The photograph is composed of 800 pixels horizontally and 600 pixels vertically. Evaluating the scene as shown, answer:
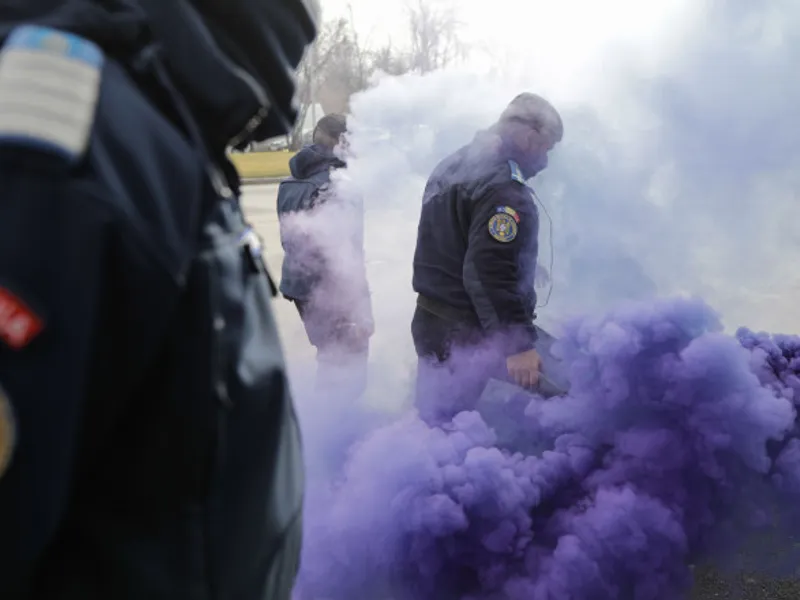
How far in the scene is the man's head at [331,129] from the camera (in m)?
3.98

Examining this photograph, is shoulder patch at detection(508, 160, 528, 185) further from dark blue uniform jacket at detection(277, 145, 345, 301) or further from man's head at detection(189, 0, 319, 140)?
man's head at detection(189, 0, 319, 140)

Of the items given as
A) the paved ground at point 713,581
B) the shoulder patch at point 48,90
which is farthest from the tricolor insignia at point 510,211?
the shoulder patch at point 48,90

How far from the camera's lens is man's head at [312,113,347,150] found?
398 centimetres

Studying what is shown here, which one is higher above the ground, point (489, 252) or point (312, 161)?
point (489, 252)

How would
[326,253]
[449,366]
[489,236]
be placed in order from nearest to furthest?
[489,236]
[449,366]
[326,253]

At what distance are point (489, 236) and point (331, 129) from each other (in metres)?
1.40

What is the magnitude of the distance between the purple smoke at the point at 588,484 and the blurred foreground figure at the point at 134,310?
54.3 inches

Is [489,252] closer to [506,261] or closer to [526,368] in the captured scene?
[506,261]

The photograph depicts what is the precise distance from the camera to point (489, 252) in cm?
293

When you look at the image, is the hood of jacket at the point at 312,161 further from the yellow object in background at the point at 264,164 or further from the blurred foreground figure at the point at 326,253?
the yellow object in background at the point at 264,164

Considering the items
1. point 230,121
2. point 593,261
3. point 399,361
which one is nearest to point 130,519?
point 230,121

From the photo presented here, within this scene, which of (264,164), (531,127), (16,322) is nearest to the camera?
(16,322)

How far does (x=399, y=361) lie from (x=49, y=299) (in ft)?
9.70

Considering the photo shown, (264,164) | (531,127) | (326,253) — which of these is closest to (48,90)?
(531,127)
